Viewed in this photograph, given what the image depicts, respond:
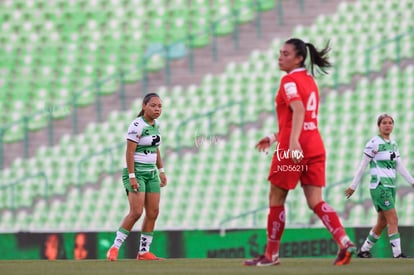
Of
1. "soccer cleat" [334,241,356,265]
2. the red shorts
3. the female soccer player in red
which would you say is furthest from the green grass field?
the red shorts

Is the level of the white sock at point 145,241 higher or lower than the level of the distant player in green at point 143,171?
lower

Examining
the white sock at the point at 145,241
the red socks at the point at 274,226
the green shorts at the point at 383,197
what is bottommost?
the white sock at the point at 145,241

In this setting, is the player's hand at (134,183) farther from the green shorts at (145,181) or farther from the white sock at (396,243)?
the white sock at (396,243)

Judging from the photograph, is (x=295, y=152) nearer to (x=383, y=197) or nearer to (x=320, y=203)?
(x=320, y=203)

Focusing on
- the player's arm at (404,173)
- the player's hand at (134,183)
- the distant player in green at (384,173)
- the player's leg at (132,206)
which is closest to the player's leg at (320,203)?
the player's hand at (134,183)

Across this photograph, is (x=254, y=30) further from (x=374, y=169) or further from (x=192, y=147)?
(x=374, y=169)

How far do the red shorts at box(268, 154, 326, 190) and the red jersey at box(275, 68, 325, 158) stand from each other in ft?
0.22

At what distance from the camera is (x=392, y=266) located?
25.9ft

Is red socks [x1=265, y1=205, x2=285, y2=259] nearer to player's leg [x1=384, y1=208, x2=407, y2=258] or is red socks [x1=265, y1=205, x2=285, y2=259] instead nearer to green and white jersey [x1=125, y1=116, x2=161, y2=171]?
green and white jersey [x1=125, y1=116, x2=161, y2=171]

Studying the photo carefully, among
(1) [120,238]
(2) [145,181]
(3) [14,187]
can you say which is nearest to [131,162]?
(2) [145,181]

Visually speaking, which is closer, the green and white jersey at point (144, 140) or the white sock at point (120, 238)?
the green and white jersey at point (144, 140)

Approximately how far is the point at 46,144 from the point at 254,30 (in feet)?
14.3

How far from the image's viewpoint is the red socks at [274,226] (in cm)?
780

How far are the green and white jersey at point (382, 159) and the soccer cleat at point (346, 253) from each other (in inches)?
138
